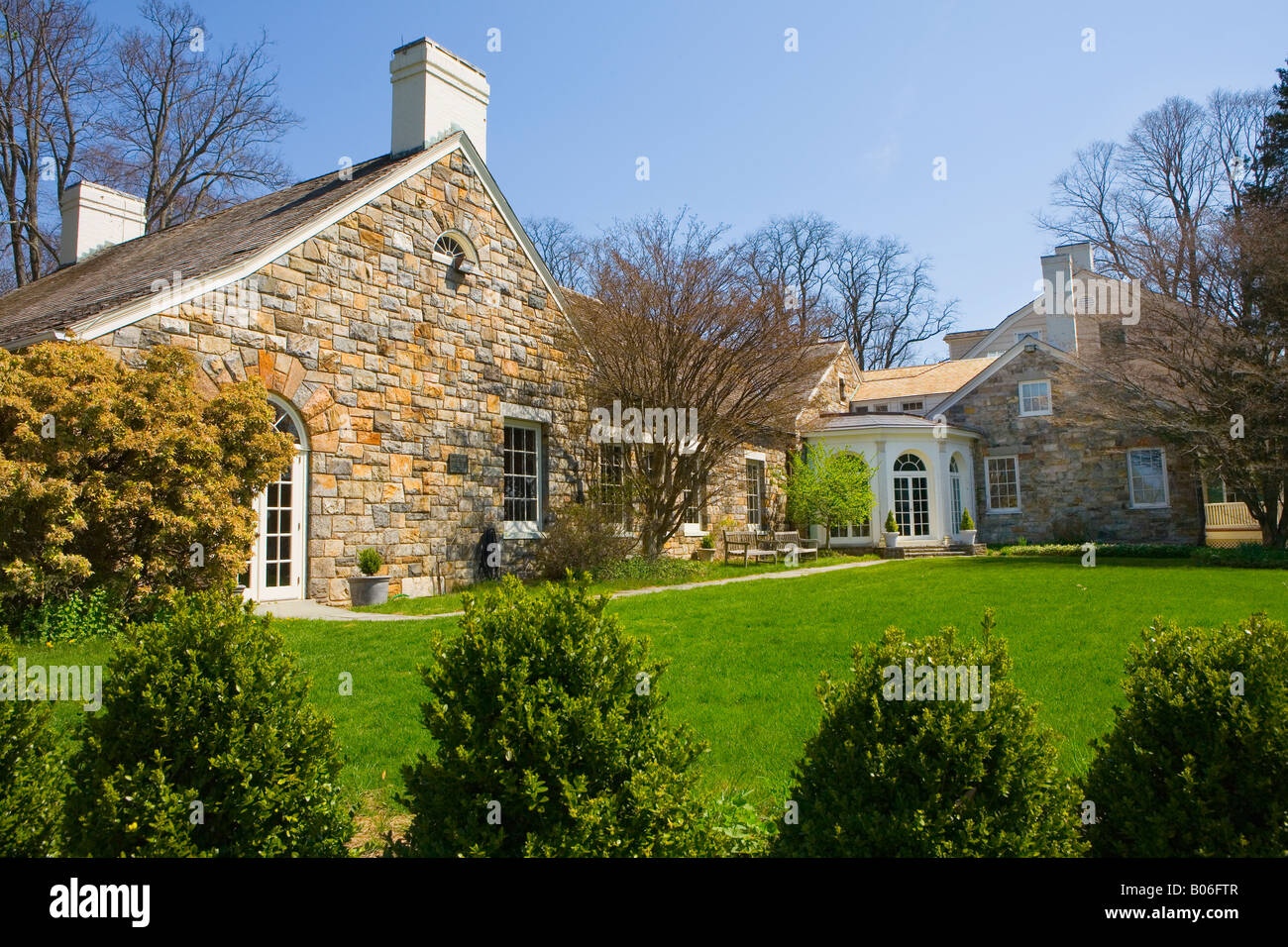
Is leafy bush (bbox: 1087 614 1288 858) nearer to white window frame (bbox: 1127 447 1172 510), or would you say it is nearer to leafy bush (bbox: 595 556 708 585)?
leafy bush (bbox: 595 556 708 585)

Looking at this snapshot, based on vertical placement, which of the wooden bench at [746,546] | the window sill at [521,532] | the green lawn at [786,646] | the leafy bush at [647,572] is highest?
the window sill at [521,532]

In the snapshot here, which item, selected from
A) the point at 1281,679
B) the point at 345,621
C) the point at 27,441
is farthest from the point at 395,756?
the point at 27,441

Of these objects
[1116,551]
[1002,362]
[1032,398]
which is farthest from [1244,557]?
[1002,362]

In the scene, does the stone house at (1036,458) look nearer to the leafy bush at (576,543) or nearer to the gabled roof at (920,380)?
the gabled roof at (920,380)

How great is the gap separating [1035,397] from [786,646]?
61.8 ft

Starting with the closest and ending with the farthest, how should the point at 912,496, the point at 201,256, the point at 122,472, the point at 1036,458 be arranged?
the point at 122,472 < the point at 201,256 < the point at 912,496 < the point at 1036,458

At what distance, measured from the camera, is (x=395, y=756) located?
481 centimetres

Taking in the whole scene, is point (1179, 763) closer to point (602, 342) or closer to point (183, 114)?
point (602, 342)

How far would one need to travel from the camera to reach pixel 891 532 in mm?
21750

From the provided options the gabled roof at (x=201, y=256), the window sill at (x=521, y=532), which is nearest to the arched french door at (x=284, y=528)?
the gabled roof at (x=201, y=256)

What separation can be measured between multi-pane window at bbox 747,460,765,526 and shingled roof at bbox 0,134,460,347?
36.9 feet

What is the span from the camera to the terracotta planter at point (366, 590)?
11.2m

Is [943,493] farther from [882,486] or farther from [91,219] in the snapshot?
[91,219]

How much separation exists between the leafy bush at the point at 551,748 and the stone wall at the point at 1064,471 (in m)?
20.6
